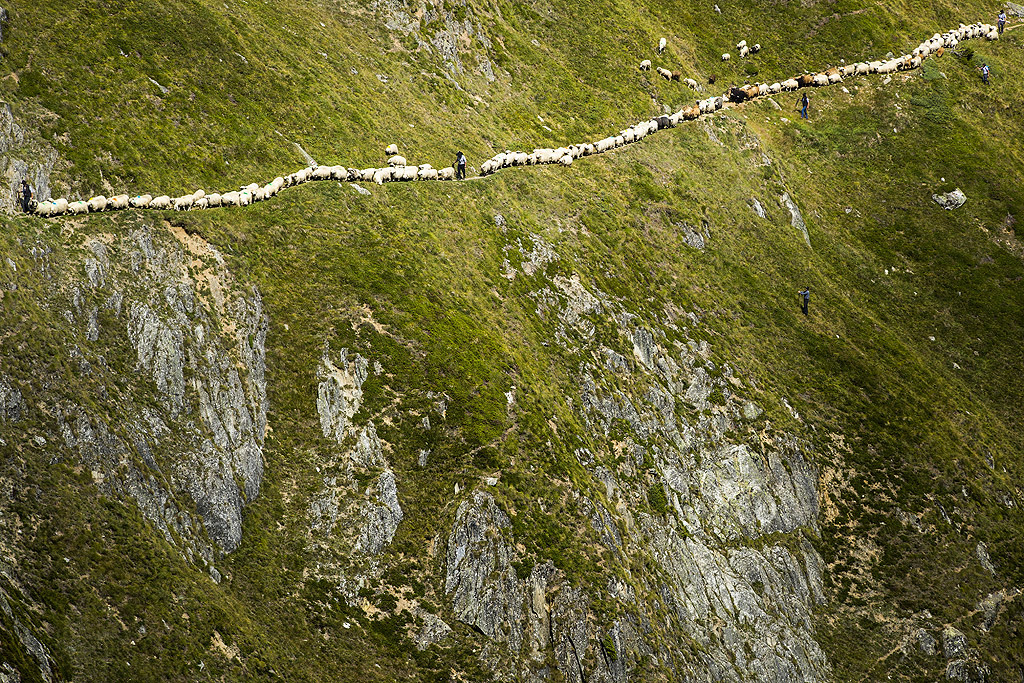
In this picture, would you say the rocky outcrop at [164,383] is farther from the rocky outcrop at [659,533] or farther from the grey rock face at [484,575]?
the rocky outcrop at [659,533]

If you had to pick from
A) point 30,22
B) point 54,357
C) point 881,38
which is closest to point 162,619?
point 54,357

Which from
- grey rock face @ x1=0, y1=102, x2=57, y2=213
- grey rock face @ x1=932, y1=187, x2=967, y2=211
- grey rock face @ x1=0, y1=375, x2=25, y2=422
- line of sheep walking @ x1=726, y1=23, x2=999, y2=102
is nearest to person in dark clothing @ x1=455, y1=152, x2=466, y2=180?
grey rock face @ x1=0, y1=102, x2=57, y2=213

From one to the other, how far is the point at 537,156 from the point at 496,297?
22.0m

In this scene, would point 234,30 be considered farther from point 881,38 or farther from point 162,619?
point 881,38

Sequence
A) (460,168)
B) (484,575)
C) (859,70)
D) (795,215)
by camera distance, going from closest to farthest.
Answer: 1. (484,575)
2. (460,168)
3. (795,215)
4. (859,70)

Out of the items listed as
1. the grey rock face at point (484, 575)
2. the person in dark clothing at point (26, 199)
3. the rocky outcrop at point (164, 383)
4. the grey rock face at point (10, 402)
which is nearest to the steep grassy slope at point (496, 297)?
the grey rock face at point (10, 402)

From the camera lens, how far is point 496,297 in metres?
73.9

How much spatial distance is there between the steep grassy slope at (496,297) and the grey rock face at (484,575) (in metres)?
1.07

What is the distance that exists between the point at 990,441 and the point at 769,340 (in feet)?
74.4

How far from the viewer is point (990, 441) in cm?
8325

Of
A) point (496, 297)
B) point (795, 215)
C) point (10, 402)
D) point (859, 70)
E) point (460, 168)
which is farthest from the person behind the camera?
point (859, 70)

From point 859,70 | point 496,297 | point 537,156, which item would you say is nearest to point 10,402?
point 496,297

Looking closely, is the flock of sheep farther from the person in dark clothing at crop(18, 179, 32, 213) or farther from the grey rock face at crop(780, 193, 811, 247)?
the grey rock face at crop(780, 193, 811, 247)

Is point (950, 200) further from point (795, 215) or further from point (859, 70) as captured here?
point (859, 70)
